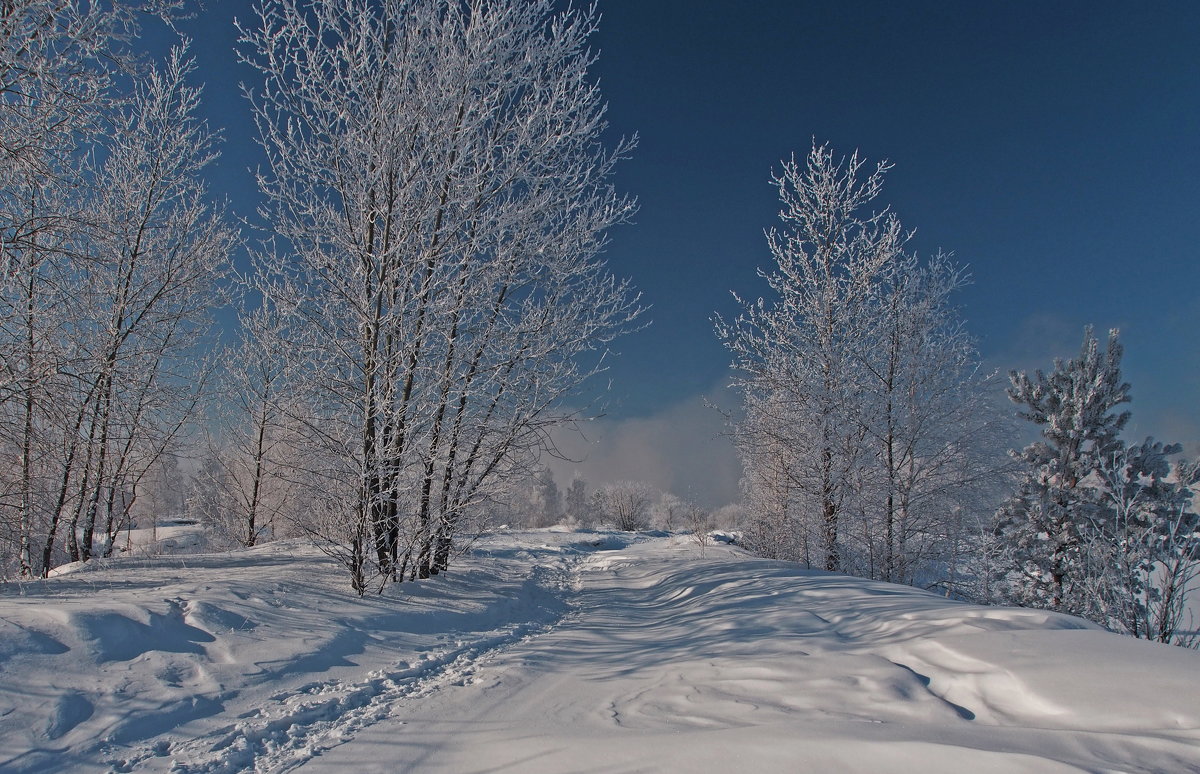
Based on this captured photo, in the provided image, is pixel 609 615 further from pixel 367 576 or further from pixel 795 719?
pixel 795 719

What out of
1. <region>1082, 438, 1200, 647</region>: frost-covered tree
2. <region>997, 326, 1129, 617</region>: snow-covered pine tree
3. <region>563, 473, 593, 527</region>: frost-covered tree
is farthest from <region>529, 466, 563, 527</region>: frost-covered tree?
<region>1082, 438, 1200, 647</region>: frost-covered tree

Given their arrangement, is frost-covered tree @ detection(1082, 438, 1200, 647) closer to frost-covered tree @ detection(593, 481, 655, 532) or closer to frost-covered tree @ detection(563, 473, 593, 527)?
frost-covered tree @ detection(593, 481, 655, 532)

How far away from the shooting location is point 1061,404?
15797mm

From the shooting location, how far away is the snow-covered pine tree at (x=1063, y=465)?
14695mm

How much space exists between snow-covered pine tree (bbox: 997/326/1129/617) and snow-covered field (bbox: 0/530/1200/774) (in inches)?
508

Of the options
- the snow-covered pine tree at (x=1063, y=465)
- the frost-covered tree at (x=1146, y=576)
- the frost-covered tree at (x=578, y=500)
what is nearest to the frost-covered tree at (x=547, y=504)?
the frost-covered tree at (x=578, y=500)

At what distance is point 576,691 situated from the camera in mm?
3760

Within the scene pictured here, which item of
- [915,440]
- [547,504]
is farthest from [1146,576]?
[547,504]

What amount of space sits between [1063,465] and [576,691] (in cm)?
1749

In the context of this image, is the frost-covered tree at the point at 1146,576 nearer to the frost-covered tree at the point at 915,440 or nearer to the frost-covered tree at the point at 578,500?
the frost-covered tree at the point at 915,440

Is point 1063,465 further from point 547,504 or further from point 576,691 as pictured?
point 547,504

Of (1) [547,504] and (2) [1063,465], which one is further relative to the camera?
(1) [547,504]

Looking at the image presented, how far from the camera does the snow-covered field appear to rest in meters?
2.22

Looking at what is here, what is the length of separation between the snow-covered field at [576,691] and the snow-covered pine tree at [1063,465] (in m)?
12.9
